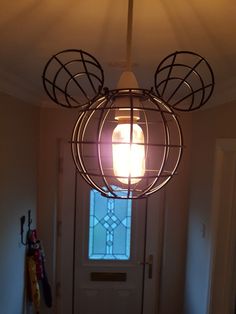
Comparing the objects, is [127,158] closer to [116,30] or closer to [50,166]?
[116,30]

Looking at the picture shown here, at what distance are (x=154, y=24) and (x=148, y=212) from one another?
2.20 meters

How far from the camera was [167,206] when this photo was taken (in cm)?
297

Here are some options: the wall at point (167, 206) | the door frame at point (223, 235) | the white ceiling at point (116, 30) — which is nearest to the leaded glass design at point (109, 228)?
the wall at point (167, 206)

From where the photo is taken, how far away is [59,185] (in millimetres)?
2982

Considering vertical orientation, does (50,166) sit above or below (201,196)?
above

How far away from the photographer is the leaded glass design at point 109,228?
9.83ft

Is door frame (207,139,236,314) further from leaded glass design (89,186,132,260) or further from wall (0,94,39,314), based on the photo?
wall (0,94,39,314)

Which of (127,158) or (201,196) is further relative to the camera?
(201,196)

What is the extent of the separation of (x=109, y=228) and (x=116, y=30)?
7.37 ft

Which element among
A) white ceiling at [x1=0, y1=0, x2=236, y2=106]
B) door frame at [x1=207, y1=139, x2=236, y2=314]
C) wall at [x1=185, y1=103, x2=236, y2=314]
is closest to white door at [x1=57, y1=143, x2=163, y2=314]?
wall at [x1=185, y1=103, x2=236, y2=314]

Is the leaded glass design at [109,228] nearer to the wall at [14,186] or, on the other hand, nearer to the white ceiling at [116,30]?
the wall at [14,186]

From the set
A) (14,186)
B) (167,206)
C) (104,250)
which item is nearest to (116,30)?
(14,186)

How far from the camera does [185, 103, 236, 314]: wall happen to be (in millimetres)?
2174

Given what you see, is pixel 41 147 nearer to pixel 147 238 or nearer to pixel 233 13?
pixel 147 238
